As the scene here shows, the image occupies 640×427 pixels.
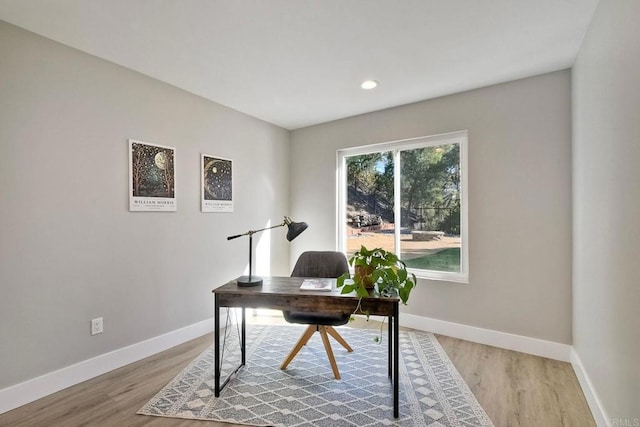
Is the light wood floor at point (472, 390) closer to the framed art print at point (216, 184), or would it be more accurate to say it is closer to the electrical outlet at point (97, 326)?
the electrical outlet at point (97, 326)

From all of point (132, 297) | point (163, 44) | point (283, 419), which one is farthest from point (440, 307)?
point (163, 44)

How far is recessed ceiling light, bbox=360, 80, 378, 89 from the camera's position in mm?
2771

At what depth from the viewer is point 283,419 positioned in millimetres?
1799

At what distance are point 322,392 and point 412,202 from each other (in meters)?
2.17

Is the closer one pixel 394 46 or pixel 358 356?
pixel 394 46

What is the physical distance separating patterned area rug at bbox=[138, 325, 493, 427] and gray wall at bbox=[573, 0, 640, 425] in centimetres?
73

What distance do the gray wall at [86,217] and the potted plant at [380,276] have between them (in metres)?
1.77

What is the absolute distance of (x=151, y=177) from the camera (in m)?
2.69

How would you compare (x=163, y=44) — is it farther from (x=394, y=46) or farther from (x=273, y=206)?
(x=273, y=206)

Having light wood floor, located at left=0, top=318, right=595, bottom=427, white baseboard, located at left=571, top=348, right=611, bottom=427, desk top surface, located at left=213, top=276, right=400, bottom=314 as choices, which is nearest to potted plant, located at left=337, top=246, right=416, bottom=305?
desk top surface, located at left=213, top=276, right=400, bottom=314

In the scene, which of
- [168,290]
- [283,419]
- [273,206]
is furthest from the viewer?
[273,206]

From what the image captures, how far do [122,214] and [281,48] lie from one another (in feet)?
5.99

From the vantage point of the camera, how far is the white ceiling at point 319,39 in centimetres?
179

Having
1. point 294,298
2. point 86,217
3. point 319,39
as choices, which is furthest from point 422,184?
point 86,217
